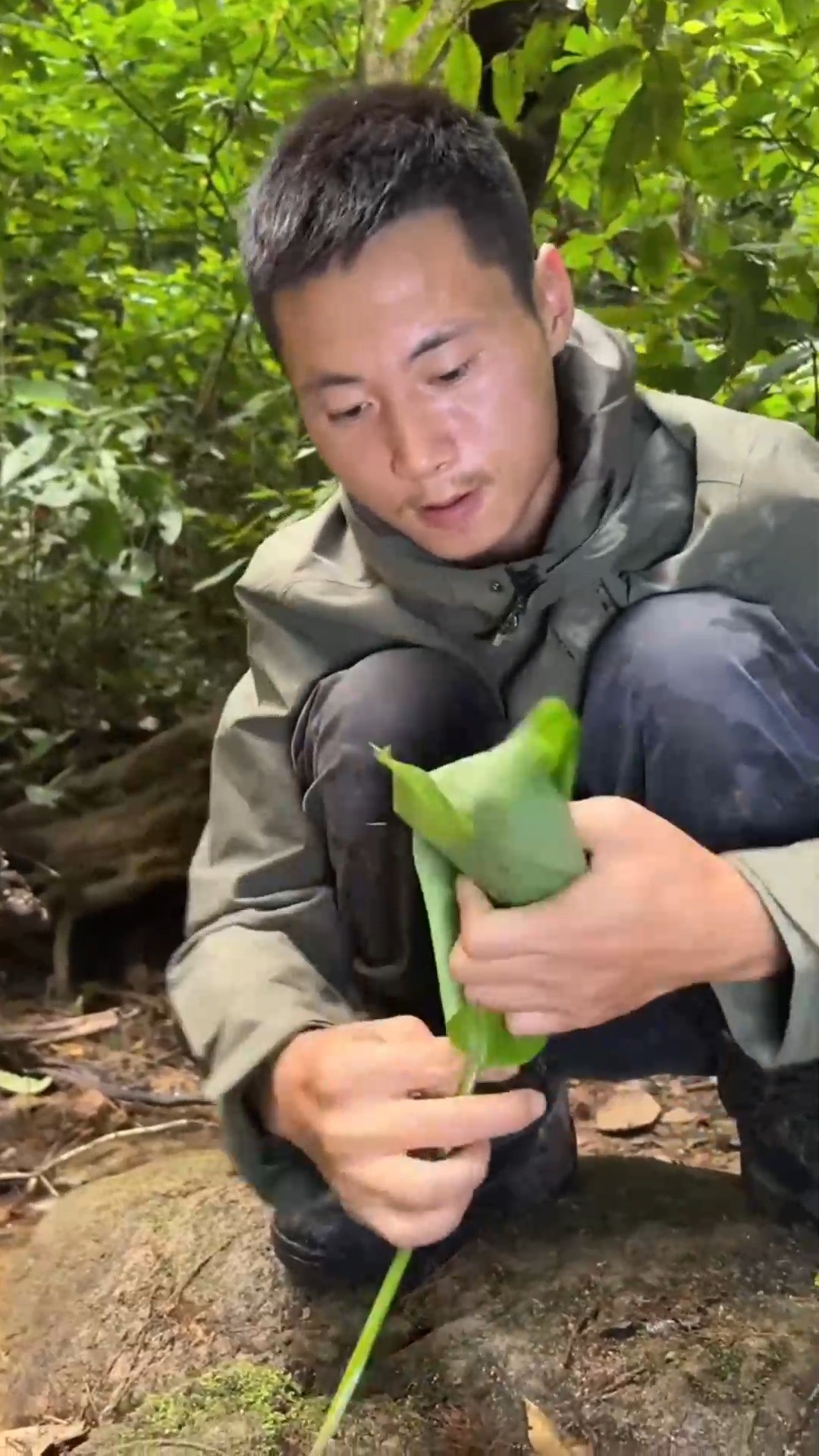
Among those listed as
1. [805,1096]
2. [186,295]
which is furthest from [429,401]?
[186,295]

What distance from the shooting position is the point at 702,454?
39.7 inches

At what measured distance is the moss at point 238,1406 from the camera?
0.88m

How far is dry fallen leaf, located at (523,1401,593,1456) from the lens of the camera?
851mm

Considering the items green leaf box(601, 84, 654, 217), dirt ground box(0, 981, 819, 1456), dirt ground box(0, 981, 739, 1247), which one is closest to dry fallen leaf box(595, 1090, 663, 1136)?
dirt ground box(0, 981, 739, 1247)

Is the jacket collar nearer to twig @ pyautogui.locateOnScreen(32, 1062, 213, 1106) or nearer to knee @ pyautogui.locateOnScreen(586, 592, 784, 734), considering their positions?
knee @ pyautogui.locateOnScreen(586, 592, 784, 734)

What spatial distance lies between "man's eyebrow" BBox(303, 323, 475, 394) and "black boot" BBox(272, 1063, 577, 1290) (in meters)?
0.57

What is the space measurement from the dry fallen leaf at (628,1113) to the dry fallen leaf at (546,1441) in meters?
0.72

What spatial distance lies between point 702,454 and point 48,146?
6.57ft

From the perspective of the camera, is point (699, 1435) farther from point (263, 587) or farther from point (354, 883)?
point (263, 587)

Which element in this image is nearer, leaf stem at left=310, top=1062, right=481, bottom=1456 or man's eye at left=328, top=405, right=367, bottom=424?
leaf stem at left=310, top=1062, right=481, bottom=1456

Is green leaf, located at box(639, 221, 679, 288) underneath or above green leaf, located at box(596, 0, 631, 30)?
underneath

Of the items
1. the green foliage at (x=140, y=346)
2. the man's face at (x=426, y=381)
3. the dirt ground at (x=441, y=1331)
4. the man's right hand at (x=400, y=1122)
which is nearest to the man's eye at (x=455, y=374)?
the man's face at (x=426, y=381)

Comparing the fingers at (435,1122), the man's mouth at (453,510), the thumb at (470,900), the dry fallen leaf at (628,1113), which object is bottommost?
the dry fallen leaf at (628,1113)

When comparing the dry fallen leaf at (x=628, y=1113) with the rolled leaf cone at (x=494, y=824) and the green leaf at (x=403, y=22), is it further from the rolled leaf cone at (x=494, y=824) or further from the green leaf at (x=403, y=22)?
the green leaf at (x=403, y=22)
